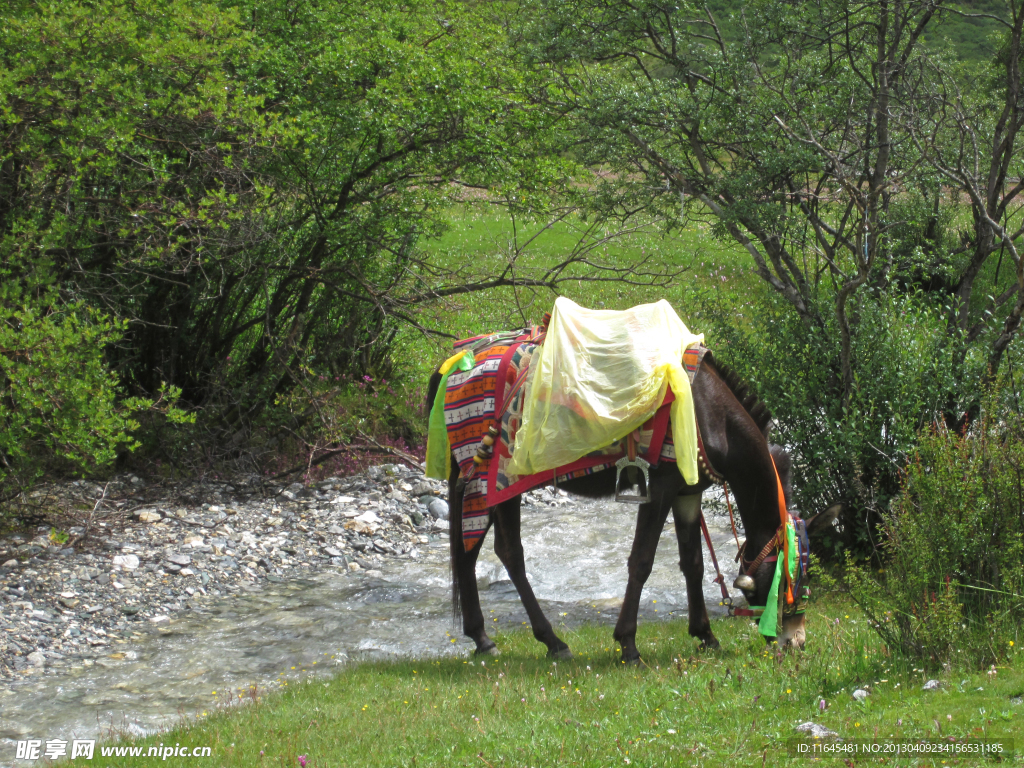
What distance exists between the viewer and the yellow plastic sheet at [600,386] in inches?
225

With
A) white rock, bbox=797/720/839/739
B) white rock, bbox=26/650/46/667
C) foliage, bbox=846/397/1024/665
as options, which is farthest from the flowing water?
white rock, bbox=797/720/839/739

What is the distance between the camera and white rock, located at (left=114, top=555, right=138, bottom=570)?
9188mm

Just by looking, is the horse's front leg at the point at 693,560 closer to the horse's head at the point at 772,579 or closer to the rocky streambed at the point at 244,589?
the horse's head at the point at 772,579

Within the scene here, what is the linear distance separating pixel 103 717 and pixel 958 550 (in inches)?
224

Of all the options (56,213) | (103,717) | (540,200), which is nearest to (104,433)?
(56,213)

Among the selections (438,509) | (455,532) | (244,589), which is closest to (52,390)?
(244,589)

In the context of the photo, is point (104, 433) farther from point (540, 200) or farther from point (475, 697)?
point (540, 200)

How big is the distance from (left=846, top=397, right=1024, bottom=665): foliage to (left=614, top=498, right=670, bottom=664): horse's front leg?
1.31m

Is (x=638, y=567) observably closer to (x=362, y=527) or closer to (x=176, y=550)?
(x=362, y=527)

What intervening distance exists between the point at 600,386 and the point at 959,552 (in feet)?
7.71

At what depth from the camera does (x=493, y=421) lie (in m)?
6.53

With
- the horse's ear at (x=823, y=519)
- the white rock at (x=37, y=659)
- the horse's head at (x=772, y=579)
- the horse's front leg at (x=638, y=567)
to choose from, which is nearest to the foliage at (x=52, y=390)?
the white rock at (x=37, y=659)

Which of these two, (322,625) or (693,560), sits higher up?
(693,560)

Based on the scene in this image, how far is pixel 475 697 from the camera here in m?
5.32
